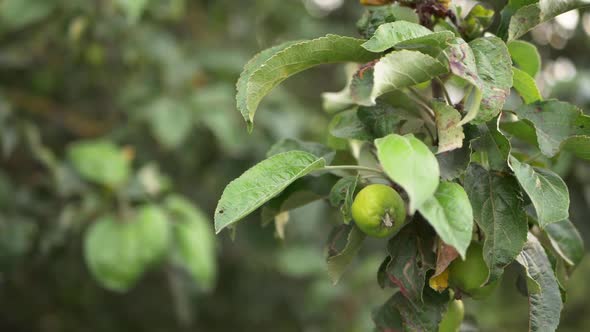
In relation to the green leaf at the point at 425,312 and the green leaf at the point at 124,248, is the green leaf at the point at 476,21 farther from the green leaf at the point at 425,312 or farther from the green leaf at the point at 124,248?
the green leaf at the point at 124,248

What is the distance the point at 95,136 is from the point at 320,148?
1764mm

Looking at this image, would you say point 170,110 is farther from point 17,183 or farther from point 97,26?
point 17,183

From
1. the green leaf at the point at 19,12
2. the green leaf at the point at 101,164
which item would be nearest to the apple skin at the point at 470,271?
the green leaf at the point at 101,164

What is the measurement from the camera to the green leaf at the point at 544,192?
2.69ft

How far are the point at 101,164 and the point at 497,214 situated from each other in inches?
57.5

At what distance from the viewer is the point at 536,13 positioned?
902mm

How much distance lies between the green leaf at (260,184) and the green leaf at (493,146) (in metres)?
0.22

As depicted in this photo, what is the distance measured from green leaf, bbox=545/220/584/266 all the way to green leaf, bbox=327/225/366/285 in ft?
1.08

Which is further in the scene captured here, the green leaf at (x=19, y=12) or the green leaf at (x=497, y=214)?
the green leaf at (x=19, y=12)

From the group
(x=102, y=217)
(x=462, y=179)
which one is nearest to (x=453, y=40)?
(x=462, y=179)

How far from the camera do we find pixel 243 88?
0.89 meters

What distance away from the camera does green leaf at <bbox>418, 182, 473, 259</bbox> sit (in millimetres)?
720

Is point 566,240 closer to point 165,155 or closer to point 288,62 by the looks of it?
point 288,62

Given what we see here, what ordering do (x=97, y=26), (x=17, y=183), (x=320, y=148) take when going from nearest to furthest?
(x=320, y=148)
(x=97, y=26)
(x=17, y=183)
